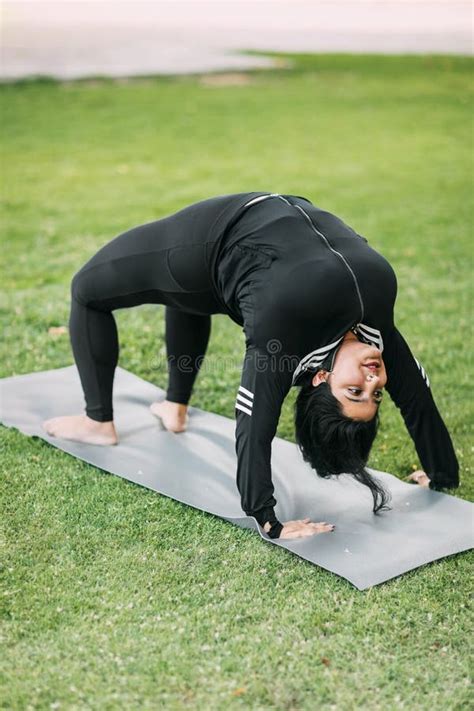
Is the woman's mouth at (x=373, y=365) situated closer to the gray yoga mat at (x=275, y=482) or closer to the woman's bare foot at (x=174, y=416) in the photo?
the gray yoga mat at (x=275, y=482)

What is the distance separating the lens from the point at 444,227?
875 cm

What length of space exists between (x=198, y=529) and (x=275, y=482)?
1.89 feet

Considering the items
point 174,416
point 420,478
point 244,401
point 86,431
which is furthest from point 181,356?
point 420,478

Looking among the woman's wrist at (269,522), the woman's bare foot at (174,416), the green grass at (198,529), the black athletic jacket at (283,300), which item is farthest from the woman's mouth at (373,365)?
the woman's bare foot at (174,416)

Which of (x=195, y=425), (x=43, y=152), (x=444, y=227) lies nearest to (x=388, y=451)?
(x=195, y=425)

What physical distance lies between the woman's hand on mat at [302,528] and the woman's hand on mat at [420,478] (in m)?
0.63

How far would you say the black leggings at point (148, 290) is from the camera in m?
3.80

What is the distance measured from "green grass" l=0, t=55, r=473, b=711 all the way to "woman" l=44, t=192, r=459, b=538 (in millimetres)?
427

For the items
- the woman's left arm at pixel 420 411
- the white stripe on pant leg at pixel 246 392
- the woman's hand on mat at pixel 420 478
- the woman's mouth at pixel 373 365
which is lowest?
the woman's hand on mat at pixel 420 478

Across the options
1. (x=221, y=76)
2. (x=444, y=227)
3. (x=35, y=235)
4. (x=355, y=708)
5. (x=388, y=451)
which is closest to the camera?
(x=355, y=708)

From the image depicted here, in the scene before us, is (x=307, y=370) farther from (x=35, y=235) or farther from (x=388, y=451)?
(x=35, y=235)

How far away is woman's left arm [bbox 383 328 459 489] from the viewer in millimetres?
3832

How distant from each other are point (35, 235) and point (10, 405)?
3588 millimetres

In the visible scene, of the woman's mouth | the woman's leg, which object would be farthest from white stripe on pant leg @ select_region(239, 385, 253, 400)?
the woman's leg
